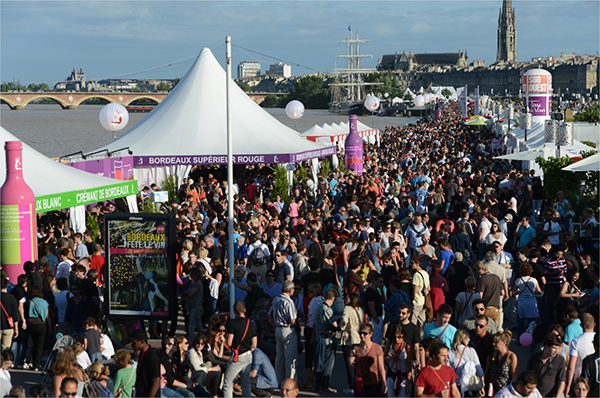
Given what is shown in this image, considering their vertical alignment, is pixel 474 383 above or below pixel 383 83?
below

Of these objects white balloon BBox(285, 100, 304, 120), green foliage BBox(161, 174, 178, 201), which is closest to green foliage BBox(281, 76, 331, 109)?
white balloon BBox(285, 100, 304, 120)

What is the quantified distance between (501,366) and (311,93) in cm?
14975

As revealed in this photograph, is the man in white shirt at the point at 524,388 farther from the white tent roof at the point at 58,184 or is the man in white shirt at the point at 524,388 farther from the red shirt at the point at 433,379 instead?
the white tent roof at the point at 58,184

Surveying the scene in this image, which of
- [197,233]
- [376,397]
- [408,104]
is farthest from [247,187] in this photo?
[408,104]

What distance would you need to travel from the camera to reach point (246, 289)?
870cm

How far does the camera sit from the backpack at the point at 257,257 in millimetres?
9812

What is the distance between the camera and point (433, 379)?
5.97m

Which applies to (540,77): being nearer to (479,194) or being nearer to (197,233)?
(479,194)

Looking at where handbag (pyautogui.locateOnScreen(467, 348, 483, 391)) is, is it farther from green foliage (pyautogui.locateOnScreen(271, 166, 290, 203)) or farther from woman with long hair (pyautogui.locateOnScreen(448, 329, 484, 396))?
green foliage (pyautogui.locateOnScreen(271, 166, 290, 203))

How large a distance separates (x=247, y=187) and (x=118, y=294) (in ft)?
37.7

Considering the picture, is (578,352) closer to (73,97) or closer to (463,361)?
(463,361)

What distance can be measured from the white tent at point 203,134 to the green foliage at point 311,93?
432 feet

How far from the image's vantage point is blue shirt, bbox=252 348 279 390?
7.37 metres

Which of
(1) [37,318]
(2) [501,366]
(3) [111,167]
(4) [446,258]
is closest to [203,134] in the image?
(3) [111,167]
